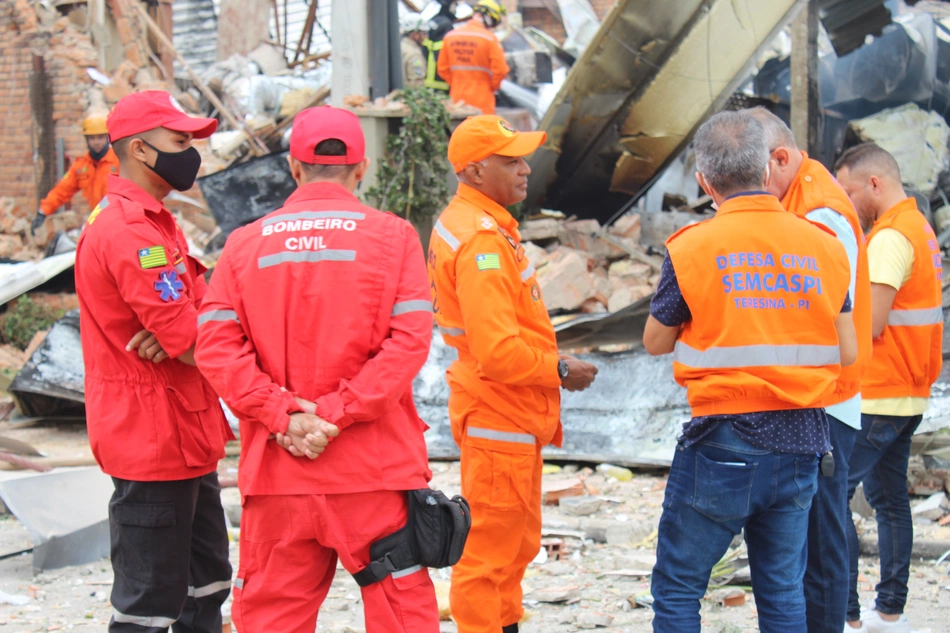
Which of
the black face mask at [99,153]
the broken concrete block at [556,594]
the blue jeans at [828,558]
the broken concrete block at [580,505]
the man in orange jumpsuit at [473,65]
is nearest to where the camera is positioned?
the blue jeans at [828,558]

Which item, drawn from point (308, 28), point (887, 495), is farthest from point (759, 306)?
point (308, 28)

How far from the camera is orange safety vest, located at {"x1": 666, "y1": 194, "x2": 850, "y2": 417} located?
253 centimetres

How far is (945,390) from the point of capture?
16.5 feet

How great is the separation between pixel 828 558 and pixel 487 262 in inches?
56.7

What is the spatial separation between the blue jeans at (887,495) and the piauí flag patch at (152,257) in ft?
8.48

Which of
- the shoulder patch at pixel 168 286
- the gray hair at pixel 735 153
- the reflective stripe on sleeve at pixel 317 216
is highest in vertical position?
the gray hair at pixel 735 153

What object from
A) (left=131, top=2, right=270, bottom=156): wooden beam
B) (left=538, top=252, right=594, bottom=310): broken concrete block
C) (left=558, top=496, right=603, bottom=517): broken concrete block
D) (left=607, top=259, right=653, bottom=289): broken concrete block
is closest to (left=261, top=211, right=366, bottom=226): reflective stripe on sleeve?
(left=558, top=496, right=603, bottom=517): broken concrete block

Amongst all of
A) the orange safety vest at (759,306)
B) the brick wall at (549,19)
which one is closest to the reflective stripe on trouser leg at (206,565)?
the orange safety vest at (759,306)

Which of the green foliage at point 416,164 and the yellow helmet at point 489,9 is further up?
the yellow helmet at point 489,9

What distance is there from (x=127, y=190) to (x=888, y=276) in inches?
107

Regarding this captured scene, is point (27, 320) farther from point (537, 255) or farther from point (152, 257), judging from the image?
point (152, 257)

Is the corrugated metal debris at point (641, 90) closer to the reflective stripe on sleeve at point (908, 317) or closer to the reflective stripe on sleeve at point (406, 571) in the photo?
the reflective stripe on sleeve at point (908, 317)

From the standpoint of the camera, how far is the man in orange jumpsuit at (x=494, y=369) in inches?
121

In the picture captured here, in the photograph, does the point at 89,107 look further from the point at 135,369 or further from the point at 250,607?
the point at 250,607
